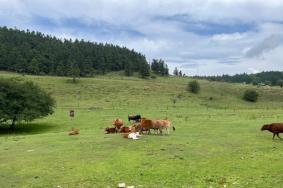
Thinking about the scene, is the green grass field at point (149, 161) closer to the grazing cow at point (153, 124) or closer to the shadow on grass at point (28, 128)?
the grazing cow at point (153, 124)

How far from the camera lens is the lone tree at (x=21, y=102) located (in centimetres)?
5538

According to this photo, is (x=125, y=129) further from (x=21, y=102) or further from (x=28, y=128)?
(x=21, y=102)

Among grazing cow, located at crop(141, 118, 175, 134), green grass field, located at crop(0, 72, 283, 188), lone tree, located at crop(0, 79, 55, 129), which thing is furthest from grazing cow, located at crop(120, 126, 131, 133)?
lone tree, located at crop(0, 79, 55, 129)

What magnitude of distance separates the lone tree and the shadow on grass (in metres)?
0.89

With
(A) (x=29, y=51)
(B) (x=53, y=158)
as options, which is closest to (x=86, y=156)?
(B) (x=53, y=158)

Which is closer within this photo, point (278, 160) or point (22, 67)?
point (278, 160)

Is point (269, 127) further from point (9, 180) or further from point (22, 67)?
point (22, 67)

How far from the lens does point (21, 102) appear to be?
188 ft

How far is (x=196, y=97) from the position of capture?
132375 mm

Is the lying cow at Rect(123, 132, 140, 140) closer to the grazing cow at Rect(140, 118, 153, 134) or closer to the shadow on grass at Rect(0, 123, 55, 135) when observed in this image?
the grazing cow at Rect(140, 118, 153, 134)

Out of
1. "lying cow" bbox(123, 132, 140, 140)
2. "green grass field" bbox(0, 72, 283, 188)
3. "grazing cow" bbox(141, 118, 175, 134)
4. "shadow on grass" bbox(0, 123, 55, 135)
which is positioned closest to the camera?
"green grass field" bbox(0, 72, 283, 188)

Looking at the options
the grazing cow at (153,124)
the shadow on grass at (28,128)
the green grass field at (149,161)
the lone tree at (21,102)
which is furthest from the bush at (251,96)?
the grazing cow at (153,124)

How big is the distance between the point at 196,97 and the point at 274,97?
3249 centimetres

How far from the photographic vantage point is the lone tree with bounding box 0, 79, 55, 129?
55.4 metres
